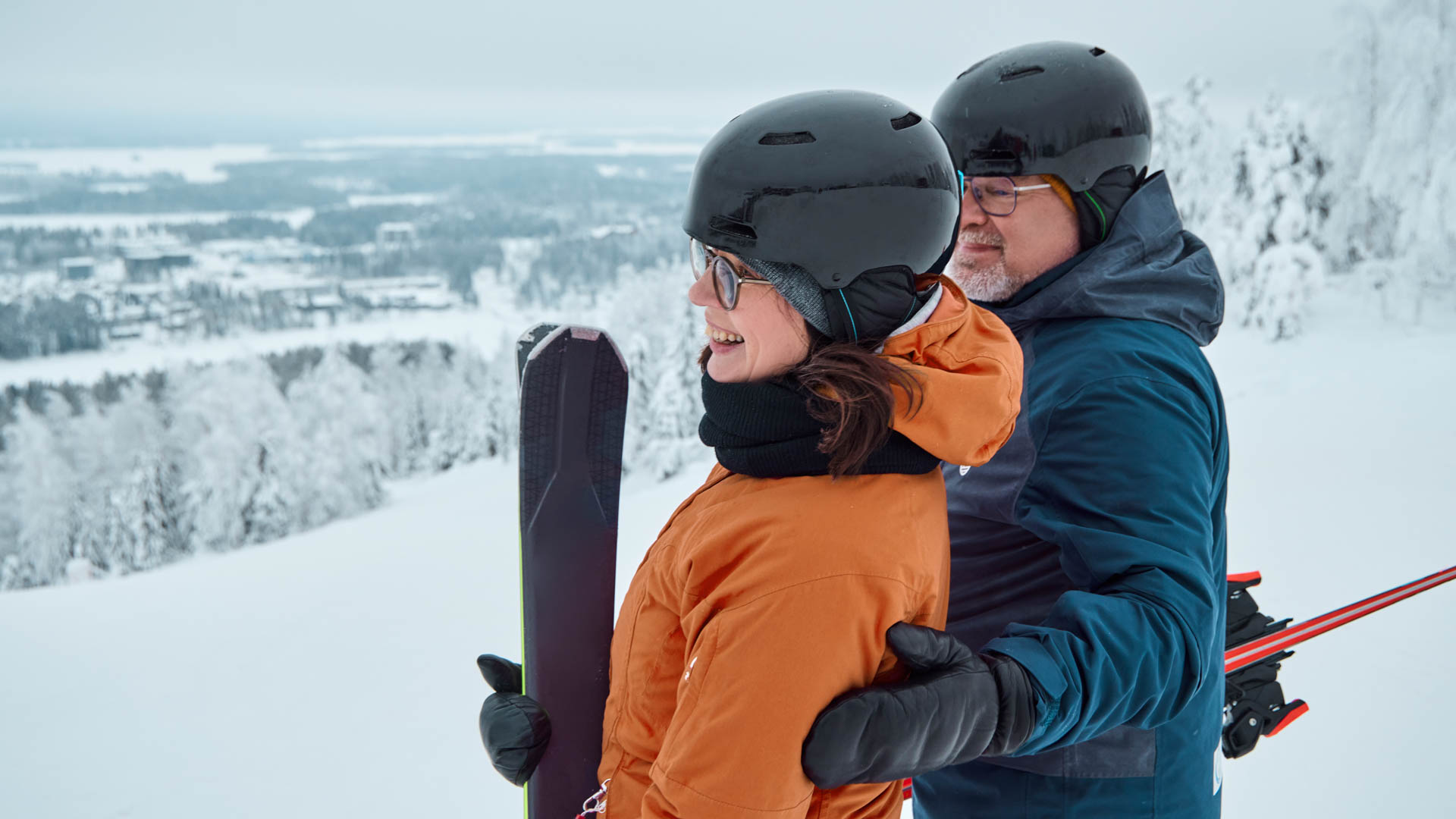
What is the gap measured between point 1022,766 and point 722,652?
2.92ft

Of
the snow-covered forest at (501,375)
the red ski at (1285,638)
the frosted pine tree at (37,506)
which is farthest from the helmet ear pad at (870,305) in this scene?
the frosted pine tree at (37,506)

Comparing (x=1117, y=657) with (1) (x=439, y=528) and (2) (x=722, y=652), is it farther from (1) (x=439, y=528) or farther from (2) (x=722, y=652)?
(1) (x=439, y=528)

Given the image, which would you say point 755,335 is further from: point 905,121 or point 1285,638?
point 1285,638

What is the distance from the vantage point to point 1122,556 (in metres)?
1.33

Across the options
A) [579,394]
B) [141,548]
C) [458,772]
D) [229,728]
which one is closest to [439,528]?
[229,728]

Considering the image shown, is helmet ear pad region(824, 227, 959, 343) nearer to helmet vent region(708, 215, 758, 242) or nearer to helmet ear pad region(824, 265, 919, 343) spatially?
helmet ear pad region(824, 265, 919, 343)

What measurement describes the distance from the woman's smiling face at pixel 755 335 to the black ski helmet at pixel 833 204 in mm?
28

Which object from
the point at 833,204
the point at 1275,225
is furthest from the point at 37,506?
the point at 833,204

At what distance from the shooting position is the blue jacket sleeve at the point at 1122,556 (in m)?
1.21

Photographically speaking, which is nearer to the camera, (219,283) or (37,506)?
(37,506)

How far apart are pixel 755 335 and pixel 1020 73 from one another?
1121 millimetres

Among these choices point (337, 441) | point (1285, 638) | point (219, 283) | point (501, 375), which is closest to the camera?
point (1285, 638)

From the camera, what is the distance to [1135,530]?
1.35 m

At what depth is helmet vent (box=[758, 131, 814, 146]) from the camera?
1.29 metres
